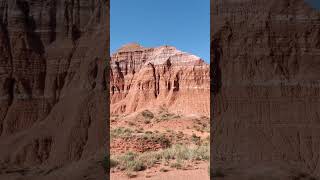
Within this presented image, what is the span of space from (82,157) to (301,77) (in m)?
7.11

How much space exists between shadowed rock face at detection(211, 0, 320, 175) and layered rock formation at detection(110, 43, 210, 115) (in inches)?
1499

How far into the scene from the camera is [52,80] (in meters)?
10.9

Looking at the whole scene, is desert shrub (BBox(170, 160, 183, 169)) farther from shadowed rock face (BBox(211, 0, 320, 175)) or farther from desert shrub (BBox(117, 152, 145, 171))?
shadowed rock face (BBox(211, 0, 320, 175))

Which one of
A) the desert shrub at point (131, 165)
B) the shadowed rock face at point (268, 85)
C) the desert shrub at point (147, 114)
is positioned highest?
the shadowed rock face at point (268, 85)

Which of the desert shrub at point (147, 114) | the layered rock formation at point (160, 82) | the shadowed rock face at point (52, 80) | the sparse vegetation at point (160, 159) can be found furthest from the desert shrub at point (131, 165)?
the layered rock formation at point (160, 82)

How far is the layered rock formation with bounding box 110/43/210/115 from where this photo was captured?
170 ft

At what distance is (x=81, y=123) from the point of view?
35.6 ft

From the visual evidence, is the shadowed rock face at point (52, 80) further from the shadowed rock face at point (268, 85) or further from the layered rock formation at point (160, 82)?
the layered rock formation at point (160, 82)

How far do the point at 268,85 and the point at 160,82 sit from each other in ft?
145

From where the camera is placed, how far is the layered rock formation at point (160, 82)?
2040 inches

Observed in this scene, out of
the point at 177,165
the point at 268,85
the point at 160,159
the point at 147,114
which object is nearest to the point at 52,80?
the point at 177,165

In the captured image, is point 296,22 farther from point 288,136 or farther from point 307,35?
point 288,136

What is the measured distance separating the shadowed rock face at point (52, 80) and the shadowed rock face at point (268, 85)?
3.80m

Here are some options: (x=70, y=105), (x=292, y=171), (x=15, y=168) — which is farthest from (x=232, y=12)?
(x=15, y=168)
